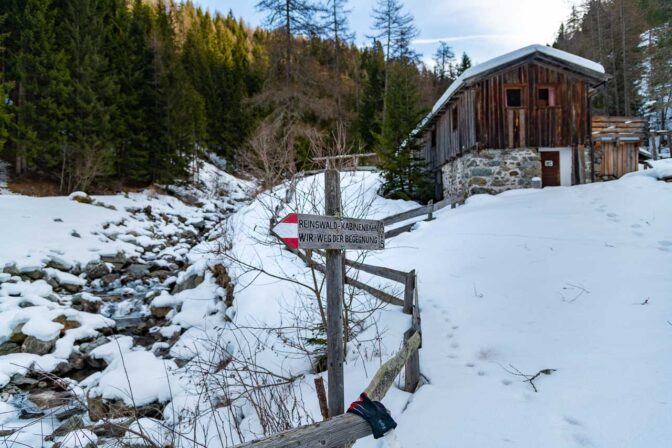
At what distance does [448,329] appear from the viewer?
5.47 m

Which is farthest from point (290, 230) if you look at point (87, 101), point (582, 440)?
point (87, 101)

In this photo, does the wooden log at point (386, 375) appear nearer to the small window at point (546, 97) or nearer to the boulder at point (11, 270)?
the boulder at point (11, 270)

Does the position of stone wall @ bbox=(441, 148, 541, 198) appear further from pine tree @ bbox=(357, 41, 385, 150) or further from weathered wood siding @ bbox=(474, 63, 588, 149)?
pine tree @ bbox=(357, 41, 385, 150)

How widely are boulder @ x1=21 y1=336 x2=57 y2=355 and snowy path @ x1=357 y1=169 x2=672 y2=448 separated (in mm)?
7789

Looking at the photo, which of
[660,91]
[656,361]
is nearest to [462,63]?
[660,91]

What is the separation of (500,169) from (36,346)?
14915 millimetres

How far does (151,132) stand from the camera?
79.8 ft

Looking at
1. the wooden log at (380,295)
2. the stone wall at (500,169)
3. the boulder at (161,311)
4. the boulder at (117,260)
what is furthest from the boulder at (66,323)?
the stone wall at (500,169)

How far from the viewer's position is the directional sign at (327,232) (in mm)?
2498

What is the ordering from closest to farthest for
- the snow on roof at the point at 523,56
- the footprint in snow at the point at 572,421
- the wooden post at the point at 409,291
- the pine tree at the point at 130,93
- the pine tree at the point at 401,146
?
the footprint in snow at the point at 572,421, the wooden post at the point at 409,291, the snow on roof at the point at 523,56, the pine tree at the point at 401,146, the pine tree at the point at 130,93

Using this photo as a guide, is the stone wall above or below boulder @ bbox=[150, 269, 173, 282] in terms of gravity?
above

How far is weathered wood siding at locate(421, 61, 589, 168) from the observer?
47.0 feet

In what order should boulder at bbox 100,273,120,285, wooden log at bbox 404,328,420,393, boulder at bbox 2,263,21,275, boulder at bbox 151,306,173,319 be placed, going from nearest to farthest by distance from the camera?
wooden log at bbox 404,328,420,393, boulder at bbox 151,306,173,319, boulder at bbox 2,263,21,275, boulder at bbox 100,273,120,285

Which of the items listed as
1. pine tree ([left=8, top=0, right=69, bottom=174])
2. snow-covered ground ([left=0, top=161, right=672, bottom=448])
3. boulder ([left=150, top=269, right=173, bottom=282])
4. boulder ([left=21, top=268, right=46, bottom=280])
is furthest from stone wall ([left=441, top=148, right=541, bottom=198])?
pine tree ([left=8, top=0, right=69, bottom=174])
